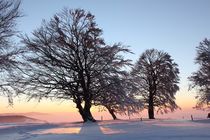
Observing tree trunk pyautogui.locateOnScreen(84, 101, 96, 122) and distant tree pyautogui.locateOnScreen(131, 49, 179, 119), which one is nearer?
tree trunk pyautogui.locateOnScreen(84, 101, 96, 122)

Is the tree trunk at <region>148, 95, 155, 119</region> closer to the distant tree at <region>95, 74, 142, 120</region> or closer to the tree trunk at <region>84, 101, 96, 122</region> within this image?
the distant tree at <region>95, 74, 142, 120</region>

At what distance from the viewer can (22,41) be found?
1495 inches

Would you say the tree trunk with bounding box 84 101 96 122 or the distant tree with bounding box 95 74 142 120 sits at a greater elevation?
the distant tree with bounding box 95 74 142 120

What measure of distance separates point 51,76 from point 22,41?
4307 millimetres

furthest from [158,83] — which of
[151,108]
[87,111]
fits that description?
[87,111]

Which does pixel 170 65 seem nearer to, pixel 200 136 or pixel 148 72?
pixel 148 72

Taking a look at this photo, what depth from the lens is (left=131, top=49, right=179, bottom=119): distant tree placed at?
2154 inches

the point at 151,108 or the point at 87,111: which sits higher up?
the point at 151,108

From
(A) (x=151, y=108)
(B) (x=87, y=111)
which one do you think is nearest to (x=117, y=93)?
(B) (x=87, y=111)

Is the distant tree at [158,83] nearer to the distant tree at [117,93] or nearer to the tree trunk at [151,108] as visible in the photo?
the tree trunk at [151,108]

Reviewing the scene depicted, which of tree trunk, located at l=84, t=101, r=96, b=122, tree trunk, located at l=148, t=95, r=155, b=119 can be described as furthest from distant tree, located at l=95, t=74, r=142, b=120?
tree trunk, located at l=148, t=95, r=155, b=119

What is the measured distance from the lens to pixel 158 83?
55.1 meters

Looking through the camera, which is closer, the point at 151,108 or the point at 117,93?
the point at 117,93

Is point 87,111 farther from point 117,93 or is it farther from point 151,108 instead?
point 151,108
